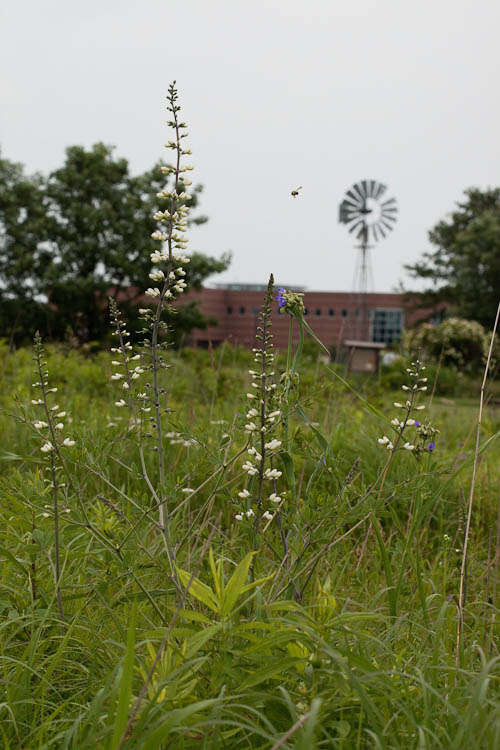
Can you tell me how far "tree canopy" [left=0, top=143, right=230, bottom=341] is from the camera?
2819 cm

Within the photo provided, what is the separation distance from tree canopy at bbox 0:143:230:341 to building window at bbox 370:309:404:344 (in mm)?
27460

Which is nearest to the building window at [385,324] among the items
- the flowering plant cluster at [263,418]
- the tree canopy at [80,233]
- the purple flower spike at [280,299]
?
the tree canopy at [80,233]

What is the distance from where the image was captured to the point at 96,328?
27.7 m

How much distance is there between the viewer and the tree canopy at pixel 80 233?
28.2m

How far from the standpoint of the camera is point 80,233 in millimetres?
29000

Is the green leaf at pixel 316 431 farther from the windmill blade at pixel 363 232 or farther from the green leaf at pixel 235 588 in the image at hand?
the windmill blade at pixel 363 232

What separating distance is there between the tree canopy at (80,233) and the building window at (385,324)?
27.5 meters

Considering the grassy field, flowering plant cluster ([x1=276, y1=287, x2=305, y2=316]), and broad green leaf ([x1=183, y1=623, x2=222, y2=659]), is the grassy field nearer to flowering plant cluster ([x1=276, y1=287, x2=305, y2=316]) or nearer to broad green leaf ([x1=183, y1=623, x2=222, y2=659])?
broad green leaf ([x1=183, y1=623, x2=222, y2=659])

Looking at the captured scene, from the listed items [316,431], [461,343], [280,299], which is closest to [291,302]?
[280,299]

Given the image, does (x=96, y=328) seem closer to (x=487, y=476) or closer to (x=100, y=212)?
(x=100, y=212)

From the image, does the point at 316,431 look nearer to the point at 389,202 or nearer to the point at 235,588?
the point at 235,588

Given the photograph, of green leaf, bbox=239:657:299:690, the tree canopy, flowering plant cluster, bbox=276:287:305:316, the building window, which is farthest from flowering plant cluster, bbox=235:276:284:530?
the building window

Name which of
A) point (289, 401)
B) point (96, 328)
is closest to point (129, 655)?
point (289, 401)

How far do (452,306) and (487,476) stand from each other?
31141mm
